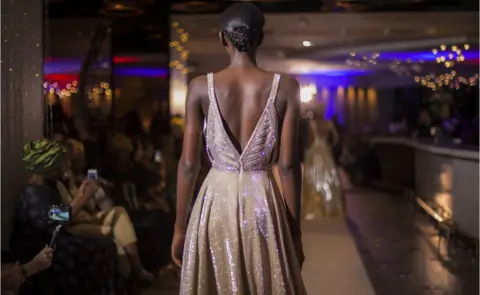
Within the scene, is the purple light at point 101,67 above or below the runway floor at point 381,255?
above

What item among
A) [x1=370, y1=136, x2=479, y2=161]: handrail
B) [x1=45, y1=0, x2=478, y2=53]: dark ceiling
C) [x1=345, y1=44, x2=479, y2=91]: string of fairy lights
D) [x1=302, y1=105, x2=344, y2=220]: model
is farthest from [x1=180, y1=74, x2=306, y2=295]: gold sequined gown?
[x1=370, y1=136, x2=479, y2=161]: handrail

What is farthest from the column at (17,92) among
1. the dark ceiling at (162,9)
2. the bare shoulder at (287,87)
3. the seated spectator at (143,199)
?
the bare shoulder at (287,87)

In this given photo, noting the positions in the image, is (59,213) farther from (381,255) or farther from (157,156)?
(381,255)

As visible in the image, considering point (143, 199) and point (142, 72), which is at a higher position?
point (142, 72)

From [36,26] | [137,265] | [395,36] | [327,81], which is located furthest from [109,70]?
[395,36]

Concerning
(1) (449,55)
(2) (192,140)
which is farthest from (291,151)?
(1) (449,55)

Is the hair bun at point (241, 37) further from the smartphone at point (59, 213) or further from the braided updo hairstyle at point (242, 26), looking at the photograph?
the smartphone at point (59, 213)

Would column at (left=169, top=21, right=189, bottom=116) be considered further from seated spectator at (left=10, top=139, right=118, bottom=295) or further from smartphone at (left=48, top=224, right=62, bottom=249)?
smartphone at (left=48, top=224, right=62, bottom=249)

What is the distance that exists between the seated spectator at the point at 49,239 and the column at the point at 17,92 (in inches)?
4.1

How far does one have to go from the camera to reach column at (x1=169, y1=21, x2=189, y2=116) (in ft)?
14.4

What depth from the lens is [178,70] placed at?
441 cm

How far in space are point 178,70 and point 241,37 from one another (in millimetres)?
2247

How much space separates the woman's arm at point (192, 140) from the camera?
2205 mm

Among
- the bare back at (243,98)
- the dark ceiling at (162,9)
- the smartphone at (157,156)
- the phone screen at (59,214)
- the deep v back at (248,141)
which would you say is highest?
the dark ceiling at (162,9)
